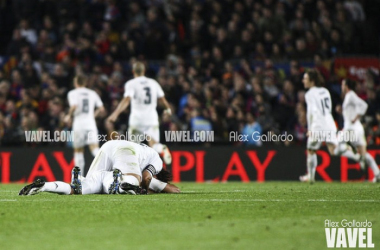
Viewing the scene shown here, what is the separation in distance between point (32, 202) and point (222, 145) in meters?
8.87

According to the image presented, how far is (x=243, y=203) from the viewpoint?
Result: 930 cm

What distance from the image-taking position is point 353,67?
1955 centimetres

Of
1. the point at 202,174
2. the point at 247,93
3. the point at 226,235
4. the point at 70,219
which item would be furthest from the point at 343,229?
the point at 247,93

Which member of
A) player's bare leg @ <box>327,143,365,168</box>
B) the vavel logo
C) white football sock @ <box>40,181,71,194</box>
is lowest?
the vavel logo

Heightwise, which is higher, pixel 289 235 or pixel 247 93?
pixel 247 93

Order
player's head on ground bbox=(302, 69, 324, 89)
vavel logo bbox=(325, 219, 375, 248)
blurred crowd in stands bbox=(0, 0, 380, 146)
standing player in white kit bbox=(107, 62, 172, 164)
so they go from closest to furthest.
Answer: vavel logo bbox=(325, 219, 375, 248) < standing player in white kit bbox=(107, 62, 172, 164) < player's head on ground bbox=(302, 69, 324, 89) < blurred crowd in stands bbox=(0, 0, 380, 146)

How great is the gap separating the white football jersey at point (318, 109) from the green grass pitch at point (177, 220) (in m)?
4.53

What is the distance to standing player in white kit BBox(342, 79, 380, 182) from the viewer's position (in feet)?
51.4

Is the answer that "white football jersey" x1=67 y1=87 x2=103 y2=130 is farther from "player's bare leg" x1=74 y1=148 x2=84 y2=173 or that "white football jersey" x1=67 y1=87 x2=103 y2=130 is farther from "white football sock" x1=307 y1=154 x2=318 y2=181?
"white football sock" x1=307 y1=154 x2=318 y2=181

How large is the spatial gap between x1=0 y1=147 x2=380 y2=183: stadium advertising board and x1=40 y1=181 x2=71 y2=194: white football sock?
7018 mm

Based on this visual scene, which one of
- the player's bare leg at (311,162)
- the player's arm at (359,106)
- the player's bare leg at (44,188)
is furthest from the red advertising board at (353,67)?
the player's bare leg at (44,188)

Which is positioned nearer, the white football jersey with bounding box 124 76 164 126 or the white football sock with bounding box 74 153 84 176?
the white football jersey with bounding box 124 76 164 126

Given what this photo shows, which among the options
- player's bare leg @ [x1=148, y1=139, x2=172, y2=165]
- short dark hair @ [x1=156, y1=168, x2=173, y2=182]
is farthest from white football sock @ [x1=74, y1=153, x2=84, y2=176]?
short dark hair @ [x1=156, y1=168, x2=173, y2=182]

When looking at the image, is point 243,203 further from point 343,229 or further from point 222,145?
point 222,145
